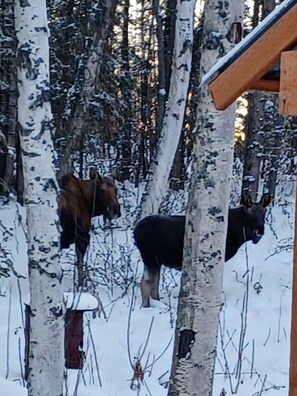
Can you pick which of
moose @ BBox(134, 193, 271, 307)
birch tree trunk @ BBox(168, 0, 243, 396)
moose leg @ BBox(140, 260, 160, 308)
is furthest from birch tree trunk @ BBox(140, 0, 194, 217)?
birch tree trunk @ BBox(168, 0, 243, 396)

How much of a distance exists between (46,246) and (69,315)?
155 centimetres

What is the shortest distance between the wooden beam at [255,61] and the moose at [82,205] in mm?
7849

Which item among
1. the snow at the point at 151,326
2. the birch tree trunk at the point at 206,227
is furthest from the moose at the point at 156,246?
the birch tree trunk at the point at 206,227

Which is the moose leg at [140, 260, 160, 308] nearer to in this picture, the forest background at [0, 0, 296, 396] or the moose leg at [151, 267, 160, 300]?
the moose leg at [151, 267, 160, 300]

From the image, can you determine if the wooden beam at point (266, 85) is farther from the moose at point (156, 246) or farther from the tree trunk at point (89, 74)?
the tree trunk at point (89, 74)

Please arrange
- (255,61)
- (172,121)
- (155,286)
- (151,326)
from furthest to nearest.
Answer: (172,121) < (155,286) < (151,326) < (255,61)

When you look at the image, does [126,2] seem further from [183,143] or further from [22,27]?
[22,27]

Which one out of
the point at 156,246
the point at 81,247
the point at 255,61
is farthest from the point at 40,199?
the point at 81,247

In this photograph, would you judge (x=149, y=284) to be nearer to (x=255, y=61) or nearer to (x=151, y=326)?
(x=151, y=326)

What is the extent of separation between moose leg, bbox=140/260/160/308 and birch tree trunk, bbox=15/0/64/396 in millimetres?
4204

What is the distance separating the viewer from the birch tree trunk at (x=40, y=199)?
17.3 ft

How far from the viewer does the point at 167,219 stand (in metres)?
9.92

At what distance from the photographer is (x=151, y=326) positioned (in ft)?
26.5

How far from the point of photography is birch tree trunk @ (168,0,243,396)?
5293 millimetres
